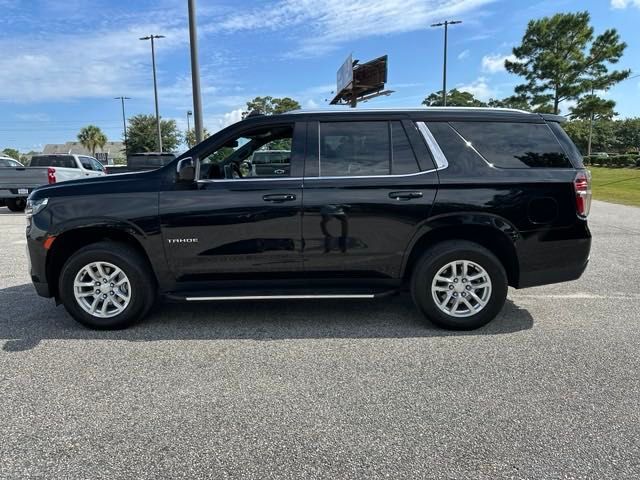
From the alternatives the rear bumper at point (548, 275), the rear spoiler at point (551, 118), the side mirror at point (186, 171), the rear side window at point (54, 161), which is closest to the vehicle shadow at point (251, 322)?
the rear bumper at point (548, 275)

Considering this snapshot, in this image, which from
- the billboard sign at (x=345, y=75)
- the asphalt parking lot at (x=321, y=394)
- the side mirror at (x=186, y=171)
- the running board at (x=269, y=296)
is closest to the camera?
the asphalt parking lot at (x=321, y=394)

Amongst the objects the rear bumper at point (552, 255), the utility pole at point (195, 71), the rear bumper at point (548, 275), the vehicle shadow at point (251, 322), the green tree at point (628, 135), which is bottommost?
the vehicle shadow at point (251, 322)

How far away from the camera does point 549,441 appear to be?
2621 millimetres

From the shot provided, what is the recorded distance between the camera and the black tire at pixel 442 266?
13.7 feet

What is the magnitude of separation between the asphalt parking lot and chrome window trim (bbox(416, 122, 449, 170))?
1.46 metres

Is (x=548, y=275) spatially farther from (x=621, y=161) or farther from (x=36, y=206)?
(x=621, y=161)

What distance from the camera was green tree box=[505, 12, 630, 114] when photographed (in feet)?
98.2

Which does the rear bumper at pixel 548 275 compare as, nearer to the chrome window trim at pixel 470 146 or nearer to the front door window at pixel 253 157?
the chrome window trim at pixel 470 146

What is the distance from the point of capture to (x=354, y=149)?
4.23m

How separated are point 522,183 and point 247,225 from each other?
7.78 ft

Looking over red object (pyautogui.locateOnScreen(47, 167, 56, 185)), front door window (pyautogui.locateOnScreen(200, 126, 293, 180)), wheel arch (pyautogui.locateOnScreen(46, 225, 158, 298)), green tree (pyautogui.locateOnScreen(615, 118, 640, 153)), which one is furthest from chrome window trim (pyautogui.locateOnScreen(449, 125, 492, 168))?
green tree (pyautogui.locateOnScreen(615, 118, 640, 153))

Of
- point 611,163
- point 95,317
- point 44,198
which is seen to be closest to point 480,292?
point 95,317

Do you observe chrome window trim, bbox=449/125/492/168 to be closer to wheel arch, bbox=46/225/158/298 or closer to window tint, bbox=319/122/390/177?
window tint, bbox=319/122/390/177

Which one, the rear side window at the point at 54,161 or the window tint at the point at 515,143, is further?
the rear side window at the point at 54,161
